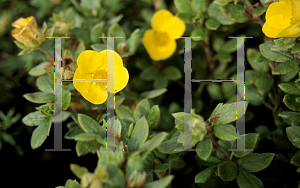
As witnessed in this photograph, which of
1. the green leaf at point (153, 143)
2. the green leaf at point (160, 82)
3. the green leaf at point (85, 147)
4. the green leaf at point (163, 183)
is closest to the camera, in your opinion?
the green leaf at point (163, 183)

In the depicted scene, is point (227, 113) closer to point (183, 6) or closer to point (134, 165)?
point (134, 165)

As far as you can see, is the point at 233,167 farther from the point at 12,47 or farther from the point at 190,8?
the point at 12,47

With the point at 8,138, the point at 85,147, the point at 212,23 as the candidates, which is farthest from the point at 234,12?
the point at 8,138

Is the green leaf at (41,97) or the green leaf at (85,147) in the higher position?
the green leaf at (41,97)

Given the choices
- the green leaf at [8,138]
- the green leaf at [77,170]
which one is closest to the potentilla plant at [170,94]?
the green leaf at [77,170]

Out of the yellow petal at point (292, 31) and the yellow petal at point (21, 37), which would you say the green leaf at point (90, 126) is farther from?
the yellow petal at point (292, 31)

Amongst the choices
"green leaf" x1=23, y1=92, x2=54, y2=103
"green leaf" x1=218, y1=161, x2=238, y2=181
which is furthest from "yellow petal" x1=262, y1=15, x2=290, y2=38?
"green leaf" x1=23, y1=92, x2=54, y2=103

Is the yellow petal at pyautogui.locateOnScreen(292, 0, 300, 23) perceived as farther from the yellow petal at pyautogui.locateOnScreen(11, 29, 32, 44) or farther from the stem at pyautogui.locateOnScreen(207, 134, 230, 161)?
the yellow petal at pyautogui.locateOnScreen(11, 29, 32, 44)
